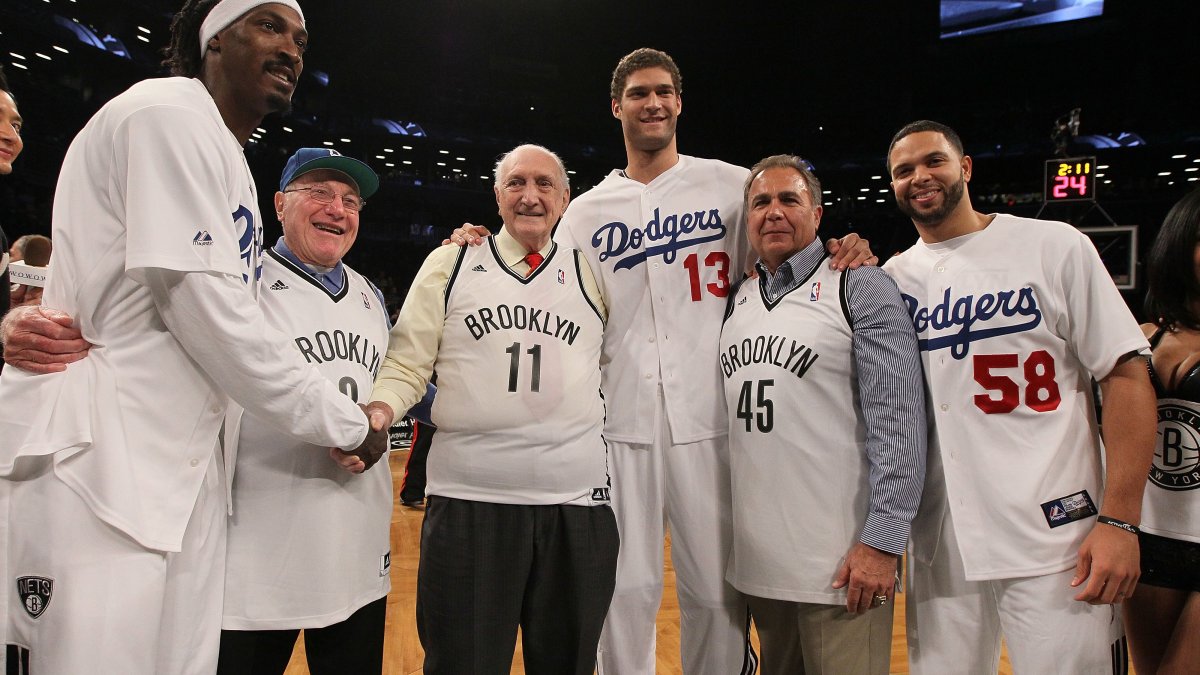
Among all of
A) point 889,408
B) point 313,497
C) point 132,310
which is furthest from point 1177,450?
point 132,310

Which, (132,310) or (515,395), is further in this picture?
(515,395)

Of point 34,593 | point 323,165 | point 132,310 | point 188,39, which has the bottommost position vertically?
point 34,593

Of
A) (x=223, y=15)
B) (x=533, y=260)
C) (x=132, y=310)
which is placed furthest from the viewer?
(x=533, y=260)

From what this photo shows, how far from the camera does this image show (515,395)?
2.10 meters

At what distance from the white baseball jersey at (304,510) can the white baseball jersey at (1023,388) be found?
162 cm

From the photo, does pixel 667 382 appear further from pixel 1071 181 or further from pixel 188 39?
pixel 1071 181

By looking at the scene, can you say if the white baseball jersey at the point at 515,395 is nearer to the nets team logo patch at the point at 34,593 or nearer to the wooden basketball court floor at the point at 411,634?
the nets team logo patch at the point at 34,593

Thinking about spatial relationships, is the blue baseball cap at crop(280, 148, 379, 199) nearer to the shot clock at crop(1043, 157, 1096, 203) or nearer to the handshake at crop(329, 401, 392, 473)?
the handshake at crop(329, 401, 392, 473)

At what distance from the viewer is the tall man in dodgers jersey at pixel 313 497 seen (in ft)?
5.96

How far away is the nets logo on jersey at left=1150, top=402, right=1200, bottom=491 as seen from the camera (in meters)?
2.04

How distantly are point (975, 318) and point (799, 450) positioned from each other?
62cm

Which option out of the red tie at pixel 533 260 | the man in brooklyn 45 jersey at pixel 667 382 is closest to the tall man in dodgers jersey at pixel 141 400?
the red tie at pixel 533 260

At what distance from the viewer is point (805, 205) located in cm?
226

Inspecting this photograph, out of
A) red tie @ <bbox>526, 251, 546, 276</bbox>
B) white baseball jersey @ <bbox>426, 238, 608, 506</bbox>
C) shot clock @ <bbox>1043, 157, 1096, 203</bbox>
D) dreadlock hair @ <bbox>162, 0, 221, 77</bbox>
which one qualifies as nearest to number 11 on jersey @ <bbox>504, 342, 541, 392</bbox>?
white baseball jersey @ <bbox>426, 238, 608, 506</bbox>
